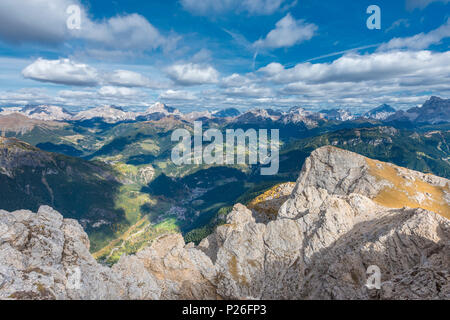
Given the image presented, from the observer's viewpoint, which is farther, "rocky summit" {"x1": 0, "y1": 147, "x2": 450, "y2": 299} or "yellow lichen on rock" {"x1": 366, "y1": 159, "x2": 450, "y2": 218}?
"yellow lichen on rock" {"x1": 366, "y1": 159, "x2": 450, "y2": 218}

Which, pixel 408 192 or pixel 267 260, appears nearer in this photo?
pixel 267 260

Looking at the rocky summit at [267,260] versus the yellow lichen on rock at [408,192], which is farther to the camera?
the yellow lichen on rock at [408,192]

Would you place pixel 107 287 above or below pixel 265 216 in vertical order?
above

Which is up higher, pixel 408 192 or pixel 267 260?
pixel 408 192
